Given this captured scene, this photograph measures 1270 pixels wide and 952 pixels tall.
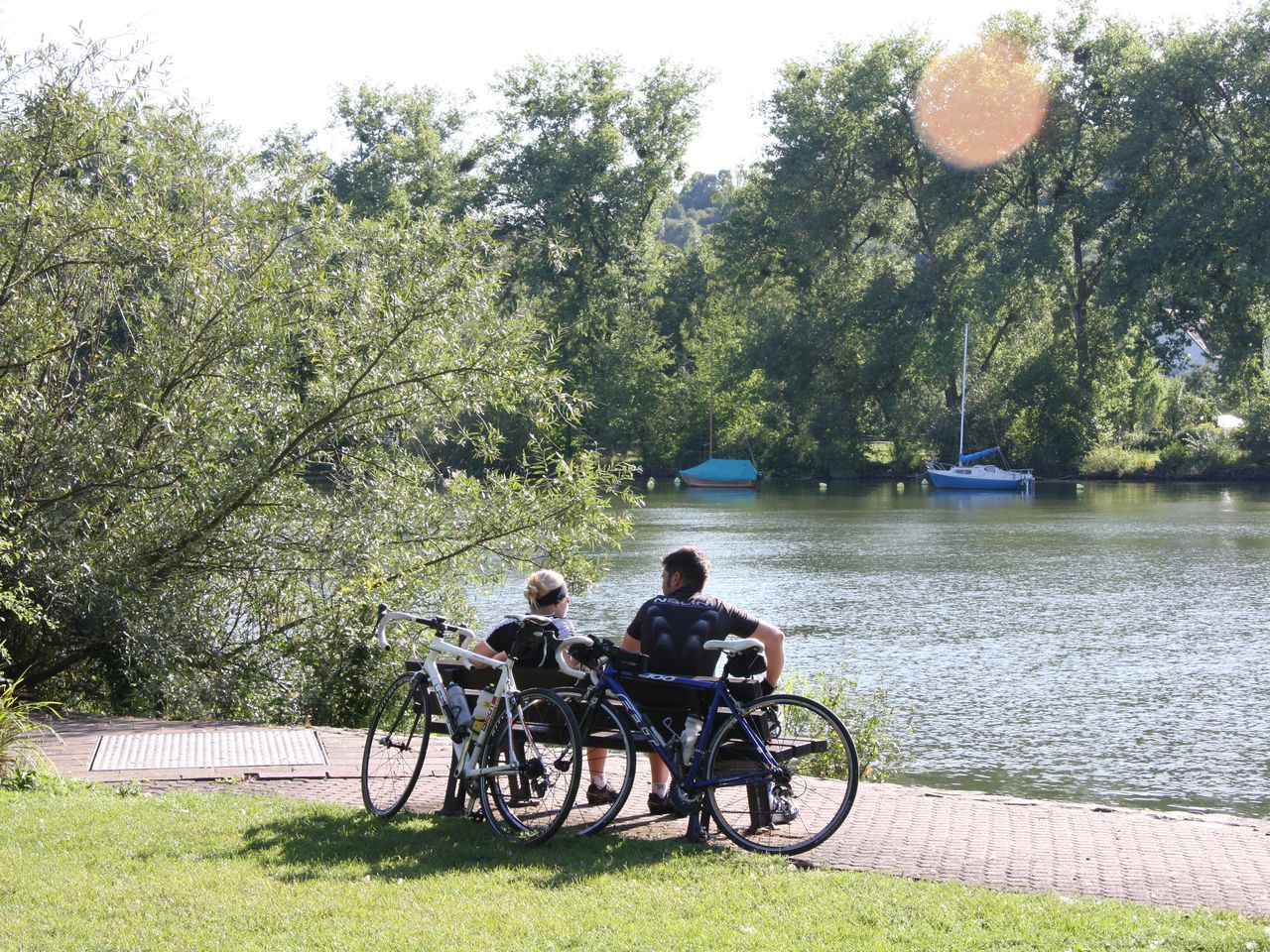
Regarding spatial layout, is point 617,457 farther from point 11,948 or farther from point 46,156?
point 11,948

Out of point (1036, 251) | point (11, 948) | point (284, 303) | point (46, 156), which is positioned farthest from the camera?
point (1036, 251)

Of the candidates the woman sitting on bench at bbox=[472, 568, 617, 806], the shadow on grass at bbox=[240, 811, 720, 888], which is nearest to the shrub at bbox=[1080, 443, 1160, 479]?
the woman sitting on bench at bbox=[472, 568, 617, 806]

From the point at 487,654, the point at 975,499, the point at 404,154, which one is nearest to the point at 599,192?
the point at 404,154

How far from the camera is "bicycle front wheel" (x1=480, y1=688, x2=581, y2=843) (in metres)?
6.49

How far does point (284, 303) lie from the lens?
11609 millimetres

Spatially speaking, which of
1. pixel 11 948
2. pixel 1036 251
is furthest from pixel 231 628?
pixel 1036 251

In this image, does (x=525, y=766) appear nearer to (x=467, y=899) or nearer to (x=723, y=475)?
(x=467, y=899)

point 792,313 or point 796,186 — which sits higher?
point 796,186

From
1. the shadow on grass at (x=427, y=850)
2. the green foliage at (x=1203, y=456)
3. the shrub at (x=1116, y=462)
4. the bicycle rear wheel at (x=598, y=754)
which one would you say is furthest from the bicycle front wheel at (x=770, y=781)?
the green foliage at (x=1203, y=456)

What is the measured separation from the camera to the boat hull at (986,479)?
57750mm

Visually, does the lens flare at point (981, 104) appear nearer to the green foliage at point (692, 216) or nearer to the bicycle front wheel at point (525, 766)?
the green foliage at point (692, 216)

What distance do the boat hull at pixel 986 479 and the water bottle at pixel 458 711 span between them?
52914mm

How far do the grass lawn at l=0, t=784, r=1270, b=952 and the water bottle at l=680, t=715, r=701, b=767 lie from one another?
40cm

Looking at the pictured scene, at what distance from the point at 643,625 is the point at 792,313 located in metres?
57.4
